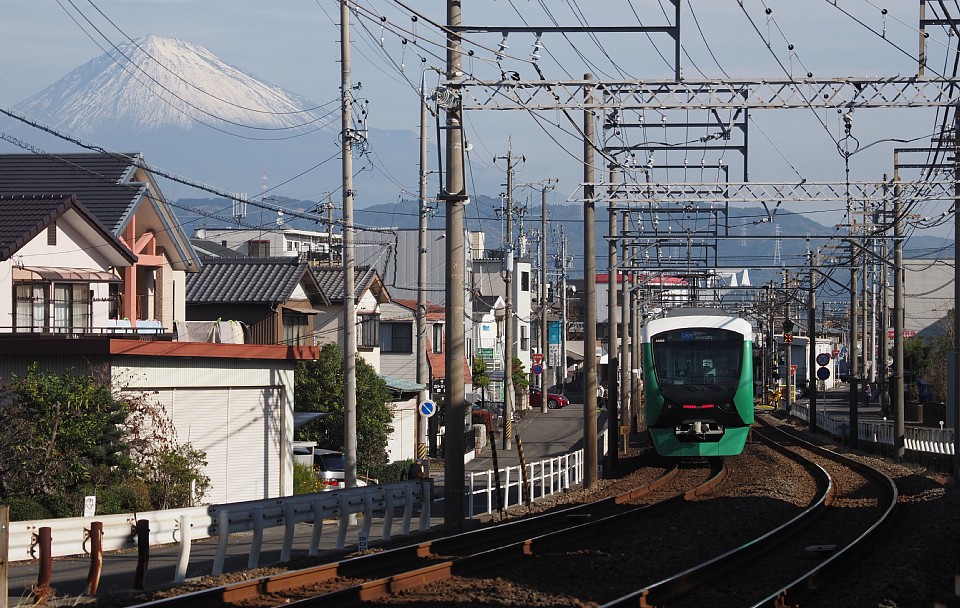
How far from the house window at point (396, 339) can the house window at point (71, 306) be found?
2215cm

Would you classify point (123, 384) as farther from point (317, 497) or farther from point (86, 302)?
point (317, 497)

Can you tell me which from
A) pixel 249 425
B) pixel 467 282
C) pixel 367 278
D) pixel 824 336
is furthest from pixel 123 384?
pixel 824 336

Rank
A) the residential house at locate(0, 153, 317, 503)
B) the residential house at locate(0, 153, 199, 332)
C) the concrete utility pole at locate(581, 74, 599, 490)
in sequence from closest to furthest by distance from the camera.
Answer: the residential house at locate(0, 153, 317, 503)
the concrete utility pole at locate(581, 74, 599, 490)
the residential house at locate(0, 153, 199, 332)

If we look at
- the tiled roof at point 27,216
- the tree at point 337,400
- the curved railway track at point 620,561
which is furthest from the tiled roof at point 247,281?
the curved railway track at point 620,561

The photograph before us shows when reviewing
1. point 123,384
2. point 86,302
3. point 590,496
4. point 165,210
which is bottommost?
point 590,496

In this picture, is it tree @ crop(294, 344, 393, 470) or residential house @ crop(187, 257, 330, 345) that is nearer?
residential house @ crop(187, 257, 330, 345)

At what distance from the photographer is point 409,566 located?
1227cm

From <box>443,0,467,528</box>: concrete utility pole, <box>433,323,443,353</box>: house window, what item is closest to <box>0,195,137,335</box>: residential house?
<box>443,0,467,528</box>: concrete utility pole

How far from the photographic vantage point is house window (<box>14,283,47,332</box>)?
23750mm

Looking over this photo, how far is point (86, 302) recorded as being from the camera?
25828 millimetres

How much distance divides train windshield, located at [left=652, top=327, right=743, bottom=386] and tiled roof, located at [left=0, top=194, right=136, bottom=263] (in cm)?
1294

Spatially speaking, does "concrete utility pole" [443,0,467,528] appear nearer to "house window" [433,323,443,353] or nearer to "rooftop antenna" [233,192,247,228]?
"rooftop antenna" [233,192,247,228]

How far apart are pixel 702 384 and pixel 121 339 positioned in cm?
1204

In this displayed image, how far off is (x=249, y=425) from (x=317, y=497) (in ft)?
34.6
